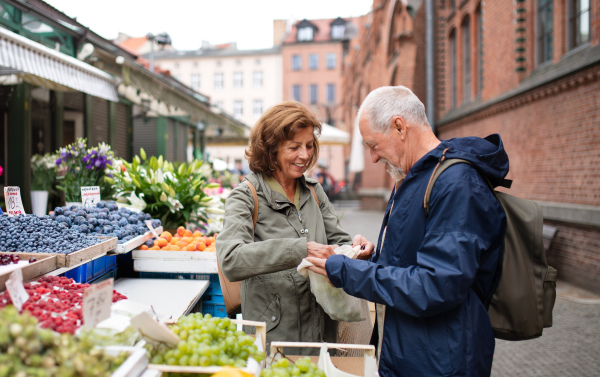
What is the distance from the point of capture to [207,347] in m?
1.48

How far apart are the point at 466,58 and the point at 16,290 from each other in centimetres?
1184

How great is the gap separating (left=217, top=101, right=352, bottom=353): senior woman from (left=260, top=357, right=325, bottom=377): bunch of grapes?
1.83ft

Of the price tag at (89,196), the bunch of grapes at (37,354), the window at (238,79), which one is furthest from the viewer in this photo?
the window at (238,79)

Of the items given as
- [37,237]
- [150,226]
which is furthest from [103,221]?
[37,237]

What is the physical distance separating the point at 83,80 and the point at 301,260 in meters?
4.53

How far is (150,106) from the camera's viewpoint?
1056cm

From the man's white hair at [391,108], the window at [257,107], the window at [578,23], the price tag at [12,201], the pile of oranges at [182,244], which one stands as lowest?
the pile of oranges at [182,244]

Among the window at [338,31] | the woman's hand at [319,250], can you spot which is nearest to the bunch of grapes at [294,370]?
the woman's hand at [319,250]

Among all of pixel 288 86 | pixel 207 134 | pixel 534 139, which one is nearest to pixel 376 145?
pixel 534 139

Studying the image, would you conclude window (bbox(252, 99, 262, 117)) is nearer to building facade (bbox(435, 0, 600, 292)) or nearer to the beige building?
the beige building

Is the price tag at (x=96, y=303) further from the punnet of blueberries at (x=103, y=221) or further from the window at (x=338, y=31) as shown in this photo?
the window at (x=338, y=31)

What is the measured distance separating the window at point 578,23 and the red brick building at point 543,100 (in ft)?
0.05

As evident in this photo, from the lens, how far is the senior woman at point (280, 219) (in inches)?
86.9

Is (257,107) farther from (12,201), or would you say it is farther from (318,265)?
(318,265)
